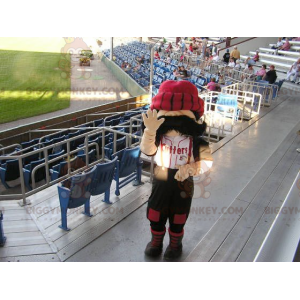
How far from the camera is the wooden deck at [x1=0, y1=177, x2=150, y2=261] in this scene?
2.77m

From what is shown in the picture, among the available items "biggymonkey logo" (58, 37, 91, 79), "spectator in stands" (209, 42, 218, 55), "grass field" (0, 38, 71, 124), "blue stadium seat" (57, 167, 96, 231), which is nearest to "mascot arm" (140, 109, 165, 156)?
"blue stadium seat" (57, 167, 96, 231)

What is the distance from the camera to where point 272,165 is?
4.68 meters

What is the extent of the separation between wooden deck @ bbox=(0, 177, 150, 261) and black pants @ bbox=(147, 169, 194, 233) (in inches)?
26.1

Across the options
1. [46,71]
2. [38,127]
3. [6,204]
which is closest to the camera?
[6,204]

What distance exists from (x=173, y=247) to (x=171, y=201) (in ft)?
1.41

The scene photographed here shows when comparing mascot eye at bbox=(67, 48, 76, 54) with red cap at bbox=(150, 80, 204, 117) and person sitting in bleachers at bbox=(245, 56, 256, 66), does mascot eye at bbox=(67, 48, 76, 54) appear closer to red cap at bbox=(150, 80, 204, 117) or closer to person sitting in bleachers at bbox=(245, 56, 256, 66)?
person sitting in bleachers at bbox=(245, 56, 256, 66)

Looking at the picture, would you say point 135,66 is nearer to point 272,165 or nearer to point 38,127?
point 38,127

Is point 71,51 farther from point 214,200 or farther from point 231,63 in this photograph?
point 214,200

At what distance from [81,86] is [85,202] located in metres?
14.9

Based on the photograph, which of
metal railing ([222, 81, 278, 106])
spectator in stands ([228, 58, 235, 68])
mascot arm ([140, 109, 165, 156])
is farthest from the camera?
spectator in stands ([228, 58, 235, 68])

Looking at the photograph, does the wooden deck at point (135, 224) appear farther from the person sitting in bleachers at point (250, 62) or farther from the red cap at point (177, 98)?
the person sitting in bleachers at point (250, 62)

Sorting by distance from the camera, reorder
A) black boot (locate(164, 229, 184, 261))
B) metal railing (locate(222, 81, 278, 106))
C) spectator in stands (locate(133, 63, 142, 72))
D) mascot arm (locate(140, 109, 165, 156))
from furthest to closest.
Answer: spectator in stands (locate(133, 63, 142, 72)) → metal railing (locate(222, 81, 278, 106)) → black boot (locate(164, 229, 184, 261)) → mascot arm (locate(140, 109, 165, 156))

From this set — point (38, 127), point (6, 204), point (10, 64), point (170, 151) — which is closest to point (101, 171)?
point (170, 151)

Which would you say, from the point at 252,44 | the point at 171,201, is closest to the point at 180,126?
the point at 171,201
